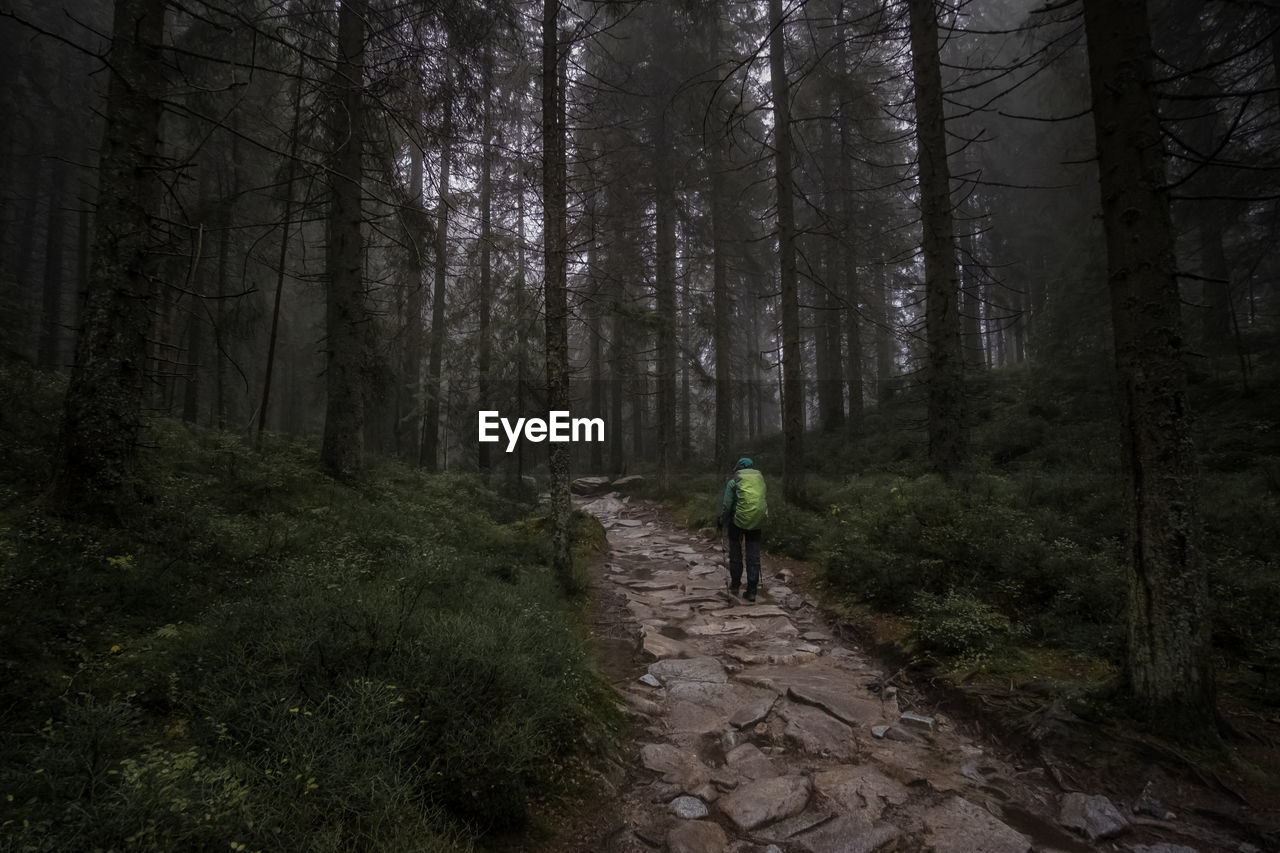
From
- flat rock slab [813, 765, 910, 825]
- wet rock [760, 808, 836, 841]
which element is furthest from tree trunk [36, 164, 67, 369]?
flat rock slab [813, 765, 910, 825]

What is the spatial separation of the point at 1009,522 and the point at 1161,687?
3.13 metres

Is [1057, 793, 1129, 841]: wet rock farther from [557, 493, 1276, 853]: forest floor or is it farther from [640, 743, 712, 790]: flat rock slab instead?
[640, 743, 712, 790]: flat rock slab

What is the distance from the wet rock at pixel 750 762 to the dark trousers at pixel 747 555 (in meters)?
3.74

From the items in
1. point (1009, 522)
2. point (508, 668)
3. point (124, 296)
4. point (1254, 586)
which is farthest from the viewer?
point (1009, 522)

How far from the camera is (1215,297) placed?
14906 millimetres

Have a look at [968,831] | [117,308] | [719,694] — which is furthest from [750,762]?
[117,308]

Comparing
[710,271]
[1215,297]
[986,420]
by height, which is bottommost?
[986,420]

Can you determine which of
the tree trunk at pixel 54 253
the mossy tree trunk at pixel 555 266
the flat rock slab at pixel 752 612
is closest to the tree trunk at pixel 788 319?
the flat rock slab at pixel 752 612

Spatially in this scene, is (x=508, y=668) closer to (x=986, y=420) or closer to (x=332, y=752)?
(x=332, y=752)

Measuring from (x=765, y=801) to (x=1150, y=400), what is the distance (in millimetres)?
3686

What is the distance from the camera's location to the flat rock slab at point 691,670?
17.3 feet

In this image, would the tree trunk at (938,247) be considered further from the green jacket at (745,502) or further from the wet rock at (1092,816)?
the wet rock at (1092,816)

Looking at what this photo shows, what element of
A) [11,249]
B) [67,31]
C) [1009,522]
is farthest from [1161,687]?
[11,249]

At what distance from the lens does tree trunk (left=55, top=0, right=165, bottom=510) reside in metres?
5.03
